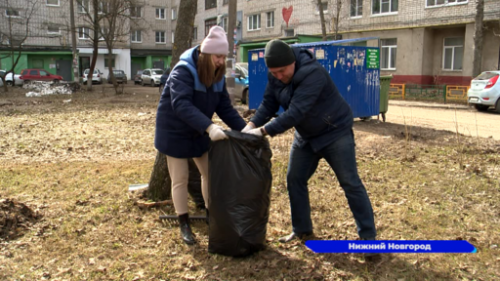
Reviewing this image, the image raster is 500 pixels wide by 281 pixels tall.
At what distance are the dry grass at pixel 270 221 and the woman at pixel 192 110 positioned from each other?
54 cm

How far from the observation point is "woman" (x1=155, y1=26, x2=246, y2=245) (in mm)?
3188

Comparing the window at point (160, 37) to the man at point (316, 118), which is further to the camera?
the window at point (160, 37)

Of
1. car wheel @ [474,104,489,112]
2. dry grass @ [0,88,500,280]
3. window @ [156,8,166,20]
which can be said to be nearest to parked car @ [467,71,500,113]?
car wheel @ [474,104,489,112]

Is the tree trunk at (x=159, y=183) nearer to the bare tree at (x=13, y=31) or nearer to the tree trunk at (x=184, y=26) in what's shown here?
the tree trunk at (x=184, y=26)

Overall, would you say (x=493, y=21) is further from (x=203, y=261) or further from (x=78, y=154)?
(x=203, y=261)

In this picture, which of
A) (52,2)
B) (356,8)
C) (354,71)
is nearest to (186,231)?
(354,71)

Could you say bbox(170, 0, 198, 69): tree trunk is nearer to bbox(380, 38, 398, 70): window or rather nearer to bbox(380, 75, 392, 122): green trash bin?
bbox(380, 75, 392, 122): green trash bin

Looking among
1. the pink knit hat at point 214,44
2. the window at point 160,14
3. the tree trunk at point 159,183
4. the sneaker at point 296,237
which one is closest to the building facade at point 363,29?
the window at point 160,14

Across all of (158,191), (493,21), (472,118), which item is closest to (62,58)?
(493,21)

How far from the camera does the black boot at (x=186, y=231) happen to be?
357 cm

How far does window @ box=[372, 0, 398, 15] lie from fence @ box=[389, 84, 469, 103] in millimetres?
7245

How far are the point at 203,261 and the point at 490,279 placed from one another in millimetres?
2078

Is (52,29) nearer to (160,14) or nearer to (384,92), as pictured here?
(160,14)

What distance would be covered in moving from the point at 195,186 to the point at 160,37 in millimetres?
48172
